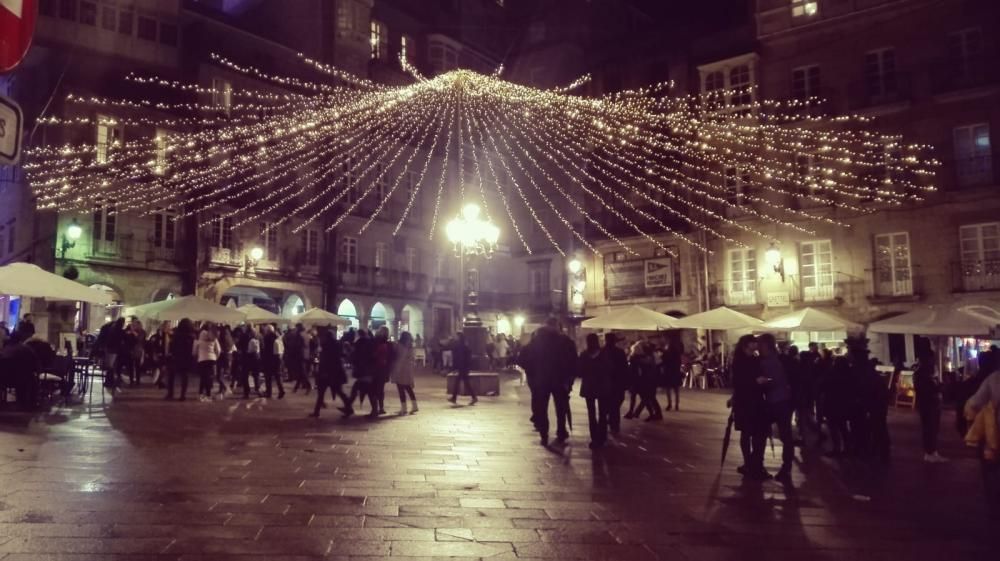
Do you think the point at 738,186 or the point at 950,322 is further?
the point at 738,186

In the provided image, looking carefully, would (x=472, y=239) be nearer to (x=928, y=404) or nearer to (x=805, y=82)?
(x=928, y=404)

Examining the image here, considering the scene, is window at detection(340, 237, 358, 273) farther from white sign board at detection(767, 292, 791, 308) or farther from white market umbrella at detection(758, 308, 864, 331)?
white market umbrella at detection(758, 308, 864, 331)

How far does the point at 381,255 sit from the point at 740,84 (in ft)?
58.8

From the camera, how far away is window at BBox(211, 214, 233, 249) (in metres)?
27.6

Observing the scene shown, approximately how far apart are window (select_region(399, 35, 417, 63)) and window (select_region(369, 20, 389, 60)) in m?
0.77

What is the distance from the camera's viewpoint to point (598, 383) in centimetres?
913

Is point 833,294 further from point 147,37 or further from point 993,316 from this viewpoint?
point 147,37

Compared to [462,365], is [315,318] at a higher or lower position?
higher

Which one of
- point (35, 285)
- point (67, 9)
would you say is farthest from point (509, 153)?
point (35, 285)

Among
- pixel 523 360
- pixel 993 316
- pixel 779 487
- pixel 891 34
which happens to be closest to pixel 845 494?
pixel 779 487

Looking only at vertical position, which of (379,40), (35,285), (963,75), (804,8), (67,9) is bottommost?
(35,285)

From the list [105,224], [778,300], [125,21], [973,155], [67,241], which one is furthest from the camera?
[778,300]

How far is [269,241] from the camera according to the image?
97.8 feet

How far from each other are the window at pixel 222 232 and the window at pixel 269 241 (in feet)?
4.66
